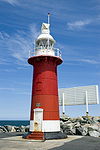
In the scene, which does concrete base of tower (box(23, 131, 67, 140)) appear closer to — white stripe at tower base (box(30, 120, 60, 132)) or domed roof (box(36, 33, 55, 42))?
white stripe at tower base (box(30, 120, 60, 132))

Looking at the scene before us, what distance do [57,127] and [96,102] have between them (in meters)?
15.6

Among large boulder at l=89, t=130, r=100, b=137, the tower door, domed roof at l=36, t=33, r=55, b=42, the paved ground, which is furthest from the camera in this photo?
large boulder at l=89, t=130, r=100, b=137

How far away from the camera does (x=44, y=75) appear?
59.1 ft

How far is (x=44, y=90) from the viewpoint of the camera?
57.6ft

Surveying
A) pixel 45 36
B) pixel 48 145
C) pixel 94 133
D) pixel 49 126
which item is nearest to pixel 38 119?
pixel 49 126

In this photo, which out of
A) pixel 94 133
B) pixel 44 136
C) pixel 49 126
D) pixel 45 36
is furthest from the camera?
pixel 94 133

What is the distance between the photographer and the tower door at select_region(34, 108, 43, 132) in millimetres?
17000

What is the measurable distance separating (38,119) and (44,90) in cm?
263

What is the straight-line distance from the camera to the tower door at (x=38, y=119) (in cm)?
1700

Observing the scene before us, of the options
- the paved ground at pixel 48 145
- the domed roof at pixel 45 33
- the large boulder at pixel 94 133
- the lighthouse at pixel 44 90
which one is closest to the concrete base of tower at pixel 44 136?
the lighthouse at pixel 44 90

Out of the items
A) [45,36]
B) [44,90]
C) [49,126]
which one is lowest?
[49,126]

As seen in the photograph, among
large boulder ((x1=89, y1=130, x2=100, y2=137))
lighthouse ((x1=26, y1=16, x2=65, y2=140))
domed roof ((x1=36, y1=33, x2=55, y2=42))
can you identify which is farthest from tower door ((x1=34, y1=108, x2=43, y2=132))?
domed roof ((x1=36, y1=33, x2=55, y2=42))

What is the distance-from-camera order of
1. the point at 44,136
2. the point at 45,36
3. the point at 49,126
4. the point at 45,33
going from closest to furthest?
the point at 44,136 < the point at 49,126 < the point at 45,36 < the point at 45,33

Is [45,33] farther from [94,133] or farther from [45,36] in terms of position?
[94,133]
